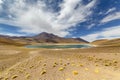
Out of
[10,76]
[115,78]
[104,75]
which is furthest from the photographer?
[10,76]

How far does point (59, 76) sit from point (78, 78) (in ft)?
7.17

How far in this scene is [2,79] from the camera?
1392 cm

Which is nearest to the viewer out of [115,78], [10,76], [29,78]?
[115,78]

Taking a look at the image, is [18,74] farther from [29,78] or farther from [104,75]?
[104,75]

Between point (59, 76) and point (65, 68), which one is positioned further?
point (65, 68)

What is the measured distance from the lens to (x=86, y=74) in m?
13.1

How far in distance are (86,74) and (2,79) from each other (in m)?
9.60

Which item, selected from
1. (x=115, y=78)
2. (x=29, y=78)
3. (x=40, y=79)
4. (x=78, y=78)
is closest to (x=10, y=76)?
(x=29, y=78)

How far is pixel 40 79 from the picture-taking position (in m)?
13.0

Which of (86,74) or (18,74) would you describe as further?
(18,74)

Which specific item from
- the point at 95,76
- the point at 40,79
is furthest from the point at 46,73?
the point at 95,76

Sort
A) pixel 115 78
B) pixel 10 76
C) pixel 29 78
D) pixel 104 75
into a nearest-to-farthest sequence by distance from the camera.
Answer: pixel 115 78, pixel 104 75, pixel 29 78, pixel 10 76

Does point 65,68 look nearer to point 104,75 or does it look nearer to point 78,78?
point 78,78

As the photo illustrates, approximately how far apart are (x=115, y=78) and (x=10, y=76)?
38.8 feet
